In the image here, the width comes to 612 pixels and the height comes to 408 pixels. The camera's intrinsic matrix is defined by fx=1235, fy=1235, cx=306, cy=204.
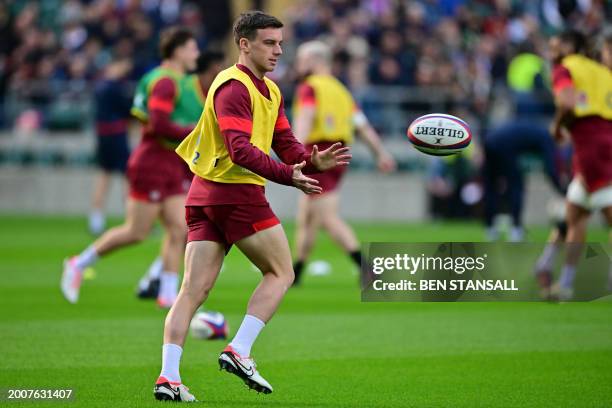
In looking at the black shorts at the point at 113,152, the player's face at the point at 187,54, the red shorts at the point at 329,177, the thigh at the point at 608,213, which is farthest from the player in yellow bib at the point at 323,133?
the black shorts at the point at 113,152

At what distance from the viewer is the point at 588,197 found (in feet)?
39.0

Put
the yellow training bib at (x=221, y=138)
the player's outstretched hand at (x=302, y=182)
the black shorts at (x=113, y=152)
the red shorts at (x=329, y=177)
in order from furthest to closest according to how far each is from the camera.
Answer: the black shorts at (x=113, y=152) < the red shorts at (x=329, y=177) < the yellow training bib at (x=221, y=138) < the player's outstretched hand at (x=302, y=182)

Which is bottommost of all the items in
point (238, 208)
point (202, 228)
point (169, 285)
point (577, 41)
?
point (169, 285)

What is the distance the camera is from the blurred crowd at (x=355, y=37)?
2731 centimetres

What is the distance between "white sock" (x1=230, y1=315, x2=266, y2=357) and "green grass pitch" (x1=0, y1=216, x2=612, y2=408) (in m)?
A: 0.35

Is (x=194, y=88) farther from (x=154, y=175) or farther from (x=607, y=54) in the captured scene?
(x=607, y=54)

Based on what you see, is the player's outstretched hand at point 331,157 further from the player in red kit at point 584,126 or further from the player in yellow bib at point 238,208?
the player in red kit at point 584,126

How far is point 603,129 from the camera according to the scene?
11.9 meters

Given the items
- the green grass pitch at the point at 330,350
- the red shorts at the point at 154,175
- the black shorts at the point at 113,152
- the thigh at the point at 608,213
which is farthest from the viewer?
the black shorts at the point at 113,152

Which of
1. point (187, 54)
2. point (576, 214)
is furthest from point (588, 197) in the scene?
point (187, 54)

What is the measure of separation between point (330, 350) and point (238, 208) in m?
2.69

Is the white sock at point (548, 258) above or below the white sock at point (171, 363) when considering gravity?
above

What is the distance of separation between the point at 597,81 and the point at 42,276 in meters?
7.37

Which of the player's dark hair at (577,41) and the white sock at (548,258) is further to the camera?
the white sock at (548,258)
